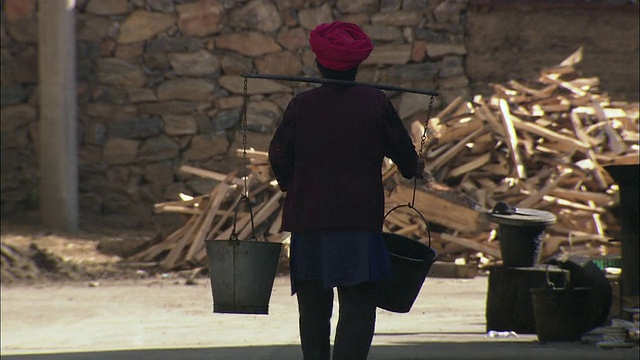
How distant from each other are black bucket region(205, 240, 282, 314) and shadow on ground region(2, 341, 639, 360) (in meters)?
1.25

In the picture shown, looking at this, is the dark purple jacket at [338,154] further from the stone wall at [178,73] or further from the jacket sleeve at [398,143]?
the stone wall at [178,73]

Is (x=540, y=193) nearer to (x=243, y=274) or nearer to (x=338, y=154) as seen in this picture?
(x=243, y=274)

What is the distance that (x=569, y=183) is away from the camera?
42.6ft

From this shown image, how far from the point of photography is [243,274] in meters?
5.65

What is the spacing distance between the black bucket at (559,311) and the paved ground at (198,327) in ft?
0.35

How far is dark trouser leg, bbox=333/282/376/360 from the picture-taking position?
5145mm

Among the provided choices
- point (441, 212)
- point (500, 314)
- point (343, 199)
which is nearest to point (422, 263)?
point (343, 199)

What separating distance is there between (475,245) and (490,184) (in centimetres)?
99

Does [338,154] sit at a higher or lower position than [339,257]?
higher

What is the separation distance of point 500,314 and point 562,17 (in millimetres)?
8381

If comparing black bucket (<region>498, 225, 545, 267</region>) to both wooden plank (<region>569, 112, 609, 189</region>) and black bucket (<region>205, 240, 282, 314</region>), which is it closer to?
black bucket (<region>205, 240, 282, 314</region>)

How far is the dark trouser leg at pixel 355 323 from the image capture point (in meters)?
5.14

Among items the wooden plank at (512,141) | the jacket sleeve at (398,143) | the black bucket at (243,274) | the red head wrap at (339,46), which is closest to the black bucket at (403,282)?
the jacket sleeve at (398,143)

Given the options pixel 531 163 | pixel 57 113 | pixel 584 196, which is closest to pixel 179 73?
pixel 57 113
